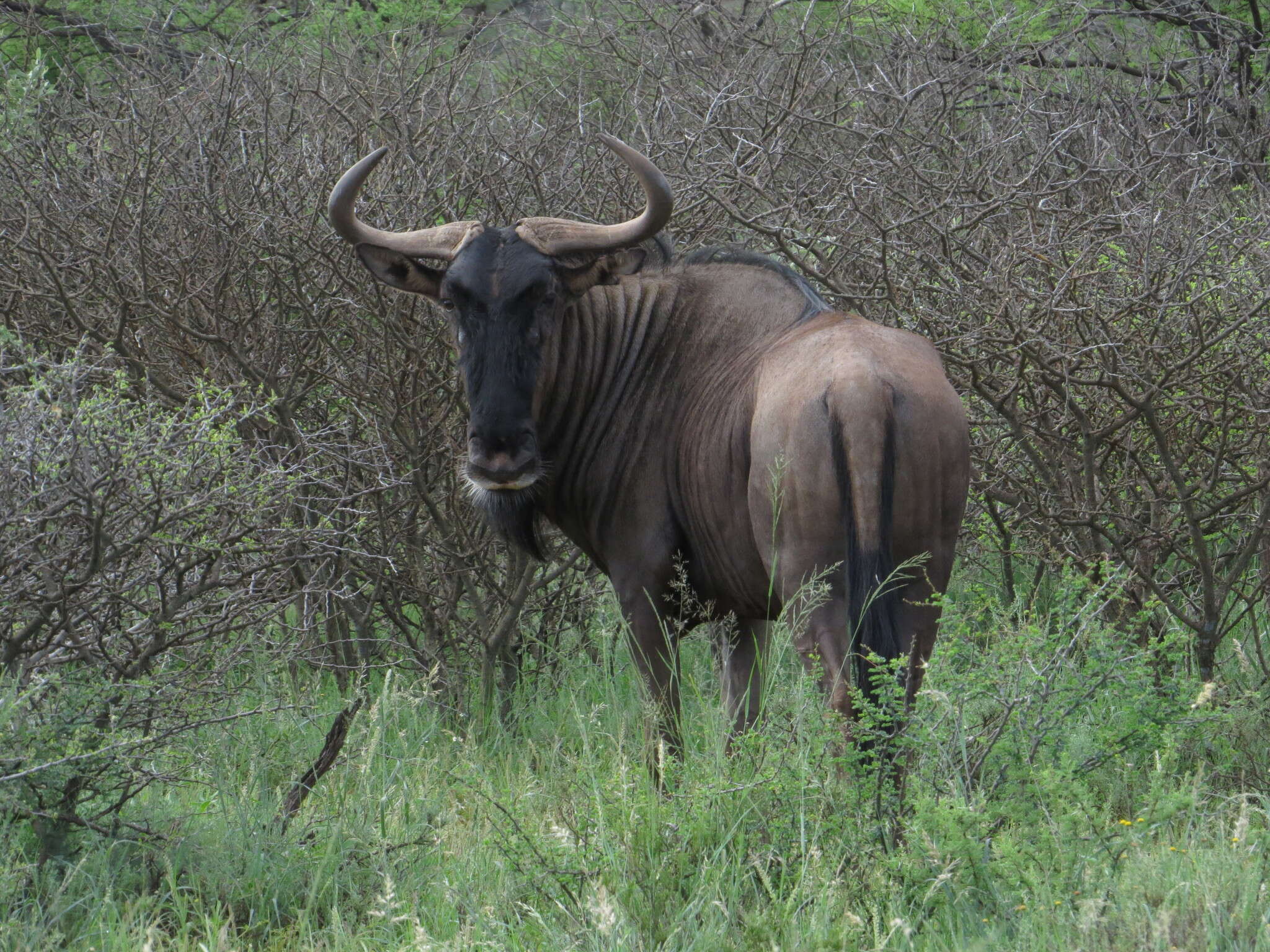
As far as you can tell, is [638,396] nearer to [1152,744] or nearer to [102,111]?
[1152,744]

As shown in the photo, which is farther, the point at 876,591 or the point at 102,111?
the point at 102,111

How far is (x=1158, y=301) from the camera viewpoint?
14.9 ft

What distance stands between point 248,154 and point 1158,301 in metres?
3.51

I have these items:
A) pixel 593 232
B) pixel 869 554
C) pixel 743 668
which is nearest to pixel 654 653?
pixel 743 668

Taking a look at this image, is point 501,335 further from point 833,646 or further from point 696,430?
point 833,646

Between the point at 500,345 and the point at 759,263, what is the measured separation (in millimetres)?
927

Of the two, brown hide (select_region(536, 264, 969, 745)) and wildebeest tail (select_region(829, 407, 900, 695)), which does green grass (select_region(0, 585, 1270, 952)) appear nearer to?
wildebeest tail (select_region(829, 407, 900, 695))

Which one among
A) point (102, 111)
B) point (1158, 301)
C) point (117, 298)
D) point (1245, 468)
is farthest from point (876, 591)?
point (102, 111)

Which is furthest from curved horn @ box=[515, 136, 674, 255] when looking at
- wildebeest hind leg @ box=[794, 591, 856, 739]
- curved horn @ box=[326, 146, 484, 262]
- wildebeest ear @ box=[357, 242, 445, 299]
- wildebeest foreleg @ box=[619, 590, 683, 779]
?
wildebeest hind leg @ box=[794, 591, 856, 739]

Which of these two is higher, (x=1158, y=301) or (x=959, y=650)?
(x=1158, y=301)

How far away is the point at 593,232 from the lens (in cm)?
454

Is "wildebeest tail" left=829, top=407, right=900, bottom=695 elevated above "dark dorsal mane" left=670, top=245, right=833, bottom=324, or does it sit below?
below

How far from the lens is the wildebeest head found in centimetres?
431

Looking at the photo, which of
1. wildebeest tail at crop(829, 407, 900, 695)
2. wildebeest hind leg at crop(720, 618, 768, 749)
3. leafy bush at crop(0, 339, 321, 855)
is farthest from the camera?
wildebeest hind leg at crop(720, 618, 768, 749)
